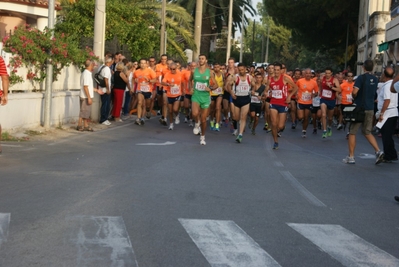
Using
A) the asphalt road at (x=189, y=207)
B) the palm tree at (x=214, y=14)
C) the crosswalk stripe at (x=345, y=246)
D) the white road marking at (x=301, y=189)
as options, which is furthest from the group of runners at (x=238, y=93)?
the palm tree at (x=214, y=14)

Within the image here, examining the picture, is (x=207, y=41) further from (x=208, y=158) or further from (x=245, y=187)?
(x=245, y=187)

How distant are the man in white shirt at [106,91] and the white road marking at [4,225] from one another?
503 inches

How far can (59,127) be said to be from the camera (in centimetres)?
1839

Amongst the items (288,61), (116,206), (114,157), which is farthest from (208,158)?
(288,61)

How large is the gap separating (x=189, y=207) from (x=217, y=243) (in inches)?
74.5

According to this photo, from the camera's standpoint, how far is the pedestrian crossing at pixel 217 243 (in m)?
6.28

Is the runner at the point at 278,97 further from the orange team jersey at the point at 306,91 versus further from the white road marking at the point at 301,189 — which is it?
the white road marking at the point at 301,189

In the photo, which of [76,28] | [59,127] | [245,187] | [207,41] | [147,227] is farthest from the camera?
[207,41]

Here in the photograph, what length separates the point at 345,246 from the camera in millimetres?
7137

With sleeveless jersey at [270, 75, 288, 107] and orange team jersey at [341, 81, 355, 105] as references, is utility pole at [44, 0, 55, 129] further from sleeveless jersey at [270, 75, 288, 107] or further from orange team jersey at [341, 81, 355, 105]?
orange team jersey at [341, 81, 355, 105]

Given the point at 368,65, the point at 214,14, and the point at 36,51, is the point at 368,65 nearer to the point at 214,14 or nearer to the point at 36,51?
the point at 36,51

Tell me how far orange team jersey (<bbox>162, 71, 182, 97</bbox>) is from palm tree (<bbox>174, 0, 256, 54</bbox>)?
90.8 feet

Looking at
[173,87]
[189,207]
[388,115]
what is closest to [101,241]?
[189,207]

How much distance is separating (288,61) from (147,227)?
120 meters
